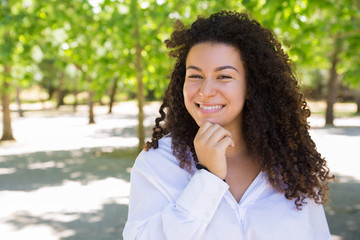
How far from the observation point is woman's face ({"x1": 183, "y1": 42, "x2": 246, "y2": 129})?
1.62 meters

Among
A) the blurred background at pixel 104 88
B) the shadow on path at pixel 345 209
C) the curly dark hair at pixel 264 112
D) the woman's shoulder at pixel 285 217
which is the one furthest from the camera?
the blurred background at pixel 104 88

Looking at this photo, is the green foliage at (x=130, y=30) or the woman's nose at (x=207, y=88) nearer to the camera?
the woman's nose at (x=207, y=88)

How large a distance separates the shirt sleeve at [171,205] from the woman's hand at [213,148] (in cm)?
4

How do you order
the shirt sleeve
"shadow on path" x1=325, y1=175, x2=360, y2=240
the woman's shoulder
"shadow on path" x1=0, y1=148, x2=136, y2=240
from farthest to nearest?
"shadow on path" x1=0, y1=148, x2=136, y2=240
"shadow on path" x1=325, y1=175, x2=360, y2=240
the woman's shoulder
the shirt sleeve

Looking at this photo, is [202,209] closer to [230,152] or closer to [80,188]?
[230,152]

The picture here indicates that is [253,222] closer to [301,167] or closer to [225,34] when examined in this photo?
[301,167]

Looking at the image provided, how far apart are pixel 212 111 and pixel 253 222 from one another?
17.9 inches

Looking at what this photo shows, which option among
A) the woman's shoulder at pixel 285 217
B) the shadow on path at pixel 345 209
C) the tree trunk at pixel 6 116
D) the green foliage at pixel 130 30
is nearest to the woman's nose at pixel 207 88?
the woman's shoulder at pixel 285 217

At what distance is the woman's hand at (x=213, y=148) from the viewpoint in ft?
4.94

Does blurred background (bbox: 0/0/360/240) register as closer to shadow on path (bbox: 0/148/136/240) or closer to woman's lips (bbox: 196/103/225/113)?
shadow on path (bbox: 0/148/136/240)

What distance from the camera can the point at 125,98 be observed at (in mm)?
52812

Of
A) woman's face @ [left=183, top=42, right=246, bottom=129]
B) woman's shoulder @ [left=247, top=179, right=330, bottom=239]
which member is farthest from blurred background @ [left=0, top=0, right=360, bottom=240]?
woman's shoulder @ [left=247, top=179, right=330, bottom=239]

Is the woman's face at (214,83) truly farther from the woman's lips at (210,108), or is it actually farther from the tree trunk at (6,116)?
the tree trunk at (6,116)

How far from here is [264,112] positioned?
6.21 ft
